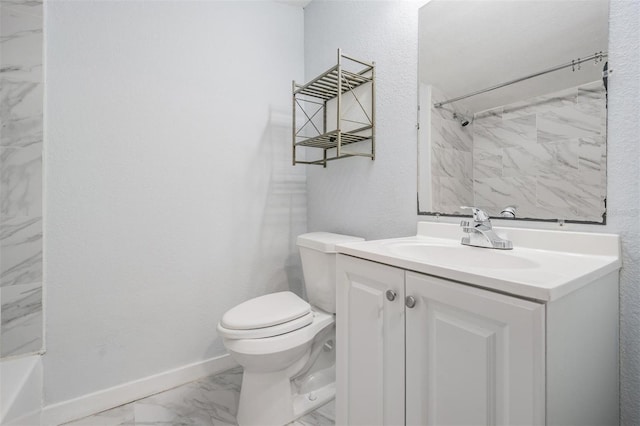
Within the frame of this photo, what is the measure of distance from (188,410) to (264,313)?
65 centimetres

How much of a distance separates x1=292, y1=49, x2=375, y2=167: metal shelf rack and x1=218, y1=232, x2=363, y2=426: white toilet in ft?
1.80

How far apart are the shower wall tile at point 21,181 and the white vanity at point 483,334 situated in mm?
1365

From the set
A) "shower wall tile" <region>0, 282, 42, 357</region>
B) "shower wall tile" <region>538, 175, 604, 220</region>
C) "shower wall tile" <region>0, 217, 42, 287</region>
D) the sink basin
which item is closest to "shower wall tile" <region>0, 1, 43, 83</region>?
"shower wall tile" <region>0, 217, 42, 287</region>

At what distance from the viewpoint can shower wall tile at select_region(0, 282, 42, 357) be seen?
1.29m

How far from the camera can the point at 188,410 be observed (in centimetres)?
147

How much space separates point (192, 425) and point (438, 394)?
3.80 ft

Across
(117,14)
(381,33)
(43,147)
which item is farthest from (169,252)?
(381,33)

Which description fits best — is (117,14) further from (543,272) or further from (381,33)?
(543,272)

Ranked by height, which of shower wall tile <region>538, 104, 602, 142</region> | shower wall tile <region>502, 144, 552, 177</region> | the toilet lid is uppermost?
shower wall tile <region>538, 104, 602, 142</region>

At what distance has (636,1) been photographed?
0.85 meters

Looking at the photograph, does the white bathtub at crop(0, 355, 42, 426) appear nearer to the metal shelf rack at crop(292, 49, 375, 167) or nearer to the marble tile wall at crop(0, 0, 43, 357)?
the marble tile wall at crop(0, 0, 43, 357)

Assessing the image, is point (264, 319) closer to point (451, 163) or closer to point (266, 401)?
point (266, 401)

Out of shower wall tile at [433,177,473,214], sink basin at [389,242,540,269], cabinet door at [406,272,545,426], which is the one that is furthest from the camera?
shower wall tile at [433,177,473,214]

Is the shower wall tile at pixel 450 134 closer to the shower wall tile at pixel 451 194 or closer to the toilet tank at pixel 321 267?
the shower wall tile at pixel 451 194
